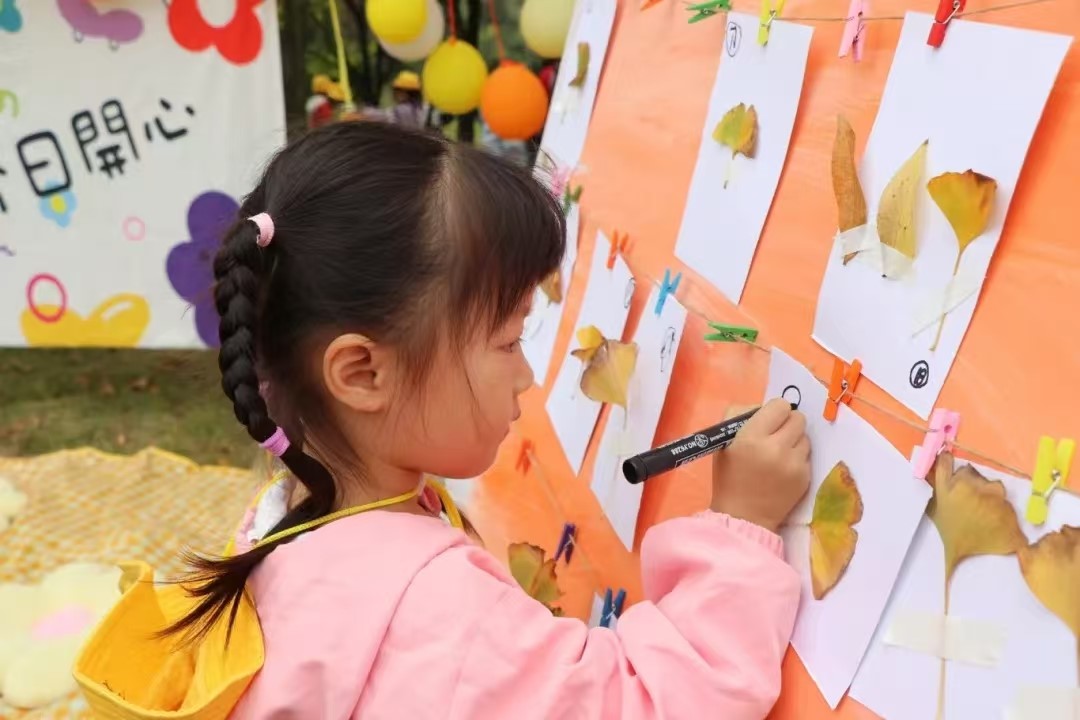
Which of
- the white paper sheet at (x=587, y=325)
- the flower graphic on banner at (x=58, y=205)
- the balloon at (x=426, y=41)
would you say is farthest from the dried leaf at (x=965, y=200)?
the flower graphic on banner at (x=58, y=205)

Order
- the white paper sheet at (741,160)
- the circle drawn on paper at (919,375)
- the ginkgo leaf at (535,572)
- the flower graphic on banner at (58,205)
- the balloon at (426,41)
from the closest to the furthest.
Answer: the circle drawn on paper at (919,375)
the white paper sheet at (741,160)
the ginkgo leaf at (535,572)
the balloon at (426,41)
the flower graphic on banner at (58,205)

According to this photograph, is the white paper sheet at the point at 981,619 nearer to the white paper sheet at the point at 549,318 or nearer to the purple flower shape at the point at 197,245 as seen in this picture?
the white paper sheet at the point at 549,318

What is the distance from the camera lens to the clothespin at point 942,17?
1.87 ft

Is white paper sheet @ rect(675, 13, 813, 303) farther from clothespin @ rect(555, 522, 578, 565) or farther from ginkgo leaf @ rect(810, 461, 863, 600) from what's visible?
clothespin @ rect(555, 522, 578, 565)

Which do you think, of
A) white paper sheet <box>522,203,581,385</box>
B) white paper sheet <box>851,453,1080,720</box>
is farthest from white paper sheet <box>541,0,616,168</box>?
white paper sheet <box>851,453,1080,720</box>

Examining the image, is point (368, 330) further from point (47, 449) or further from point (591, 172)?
point (47, 449)

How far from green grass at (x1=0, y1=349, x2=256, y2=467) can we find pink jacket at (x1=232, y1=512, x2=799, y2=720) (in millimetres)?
1750

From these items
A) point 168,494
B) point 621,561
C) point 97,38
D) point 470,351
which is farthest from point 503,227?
point 97,38

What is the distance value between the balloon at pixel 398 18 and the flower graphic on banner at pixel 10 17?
94 cm

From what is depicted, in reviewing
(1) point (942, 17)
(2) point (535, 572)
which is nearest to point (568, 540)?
(2) point (535, 572)

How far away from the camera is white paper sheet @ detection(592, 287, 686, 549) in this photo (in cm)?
89

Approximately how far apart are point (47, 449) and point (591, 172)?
1873 millimetres

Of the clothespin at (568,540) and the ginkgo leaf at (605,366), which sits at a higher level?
the ginkgo leaf at (605,366)

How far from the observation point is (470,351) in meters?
0.73
